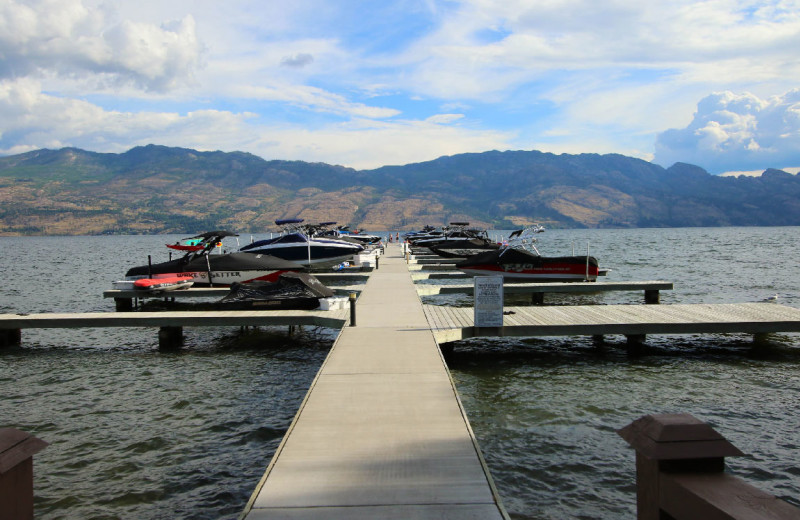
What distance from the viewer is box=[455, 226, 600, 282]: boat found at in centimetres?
2434

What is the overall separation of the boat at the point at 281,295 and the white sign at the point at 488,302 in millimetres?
5676

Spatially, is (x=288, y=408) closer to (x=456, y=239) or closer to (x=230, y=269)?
(x=230, y=269)

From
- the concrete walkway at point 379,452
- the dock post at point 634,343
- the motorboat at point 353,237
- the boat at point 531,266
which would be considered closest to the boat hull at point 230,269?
the boat at point 531,266

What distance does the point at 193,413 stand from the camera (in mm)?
9703

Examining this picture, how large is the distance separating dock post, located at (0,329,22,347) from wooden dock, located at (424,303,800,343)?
11538mm

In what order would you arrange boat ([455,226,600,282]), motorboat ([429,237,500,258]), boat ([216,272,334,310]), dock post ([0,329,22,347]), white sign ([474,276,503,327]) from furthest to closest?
motorboat ([429,237,500,258])
boat ([455,226,600,282])
boat ([216,272,334,310])
dock post ([0,329,22,347])
white sign ([474,276,503,327])

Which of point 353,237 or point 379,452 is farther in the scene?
point 353,237

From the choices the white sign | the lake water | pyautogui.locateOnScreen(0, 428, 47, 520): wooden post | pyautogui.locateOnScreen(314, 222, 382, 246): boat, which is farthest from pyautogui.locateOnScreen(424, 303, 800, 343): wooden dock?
pyautogui.locateOnScreen(314, 222, 382, 246): boat

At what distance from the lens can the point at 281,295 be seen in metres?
16.2

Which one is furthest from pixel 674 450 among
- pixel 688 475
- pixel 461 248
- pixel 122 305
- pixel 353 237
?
pixel 353 237

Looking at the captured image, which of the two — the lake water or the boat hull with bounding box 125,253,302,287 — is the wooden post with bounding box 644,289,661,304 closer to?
the lake water

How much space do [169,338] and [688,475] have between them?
47.5 ft

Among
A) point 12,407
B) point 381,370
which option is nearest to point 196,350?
point 12,407

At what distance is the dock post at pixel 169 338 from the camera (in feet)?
49.7
